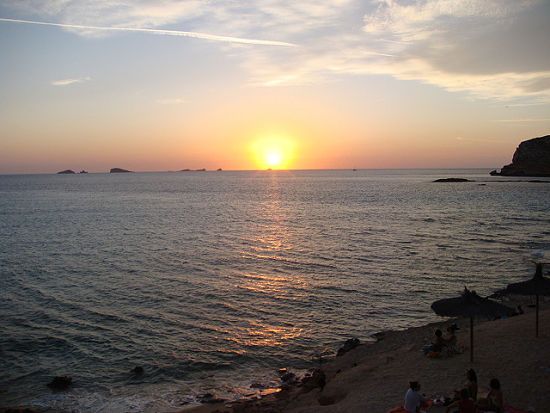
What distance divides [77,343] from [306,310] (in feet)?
41.6

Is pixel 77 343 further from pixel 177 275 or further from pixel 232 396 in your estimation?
pixel 177 275

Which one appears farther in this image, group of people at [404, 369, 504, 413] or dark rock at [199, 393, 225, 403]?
dark rock at [199, 393, 225, 403]

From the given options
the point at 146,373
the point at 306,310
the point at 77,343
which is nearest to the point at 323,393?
the point at 146,373

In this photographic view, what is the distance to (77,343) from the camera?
76.0ft

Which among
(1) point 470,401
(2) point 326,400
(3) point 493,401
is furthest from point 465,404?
(2) point 326,400

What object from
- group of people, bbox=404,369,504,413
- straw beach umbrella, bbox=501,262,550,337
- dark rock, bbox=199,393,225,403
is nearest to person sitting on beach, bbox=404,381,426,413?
group of people, bbox=404,369,504,413

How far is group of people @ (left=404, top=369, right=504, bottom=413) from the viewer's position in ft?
38.0

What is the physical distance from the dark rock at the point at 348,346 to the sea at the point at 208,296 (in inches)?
30.9

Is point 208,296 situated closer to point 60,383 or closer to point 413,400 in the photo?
point 60,383

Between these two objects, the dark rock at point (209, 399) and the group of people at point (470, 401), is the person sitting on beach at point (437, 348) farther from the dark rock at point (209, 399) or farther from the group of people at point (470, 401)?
the dark rock at point (209, 399)

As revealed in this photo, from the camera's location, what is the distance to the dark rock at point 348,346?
21312mm

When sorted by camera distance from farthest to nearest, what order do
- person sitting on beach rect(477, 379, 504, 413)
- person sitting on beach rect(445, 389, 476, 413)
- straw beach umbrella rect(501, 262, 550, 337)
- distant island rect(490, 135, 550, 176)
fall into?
distant island rect(490, 135, 550, 176) → straw beach umbrella rect(501, 262, 550, 337) → person sitting on beach rect(477, 379, 504, 413) → person sitting on beach rect(445, 389, 476, 413)

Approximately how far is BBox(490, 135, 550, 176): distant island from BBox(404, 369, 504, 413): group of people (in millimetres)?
189356

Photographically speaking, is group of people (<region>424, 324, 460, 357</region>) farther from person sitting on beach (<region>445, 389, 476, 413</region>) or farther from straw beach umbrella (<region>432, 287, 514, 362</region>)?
person sitting on beach (<region>445, 389, 476, 413</region>)
